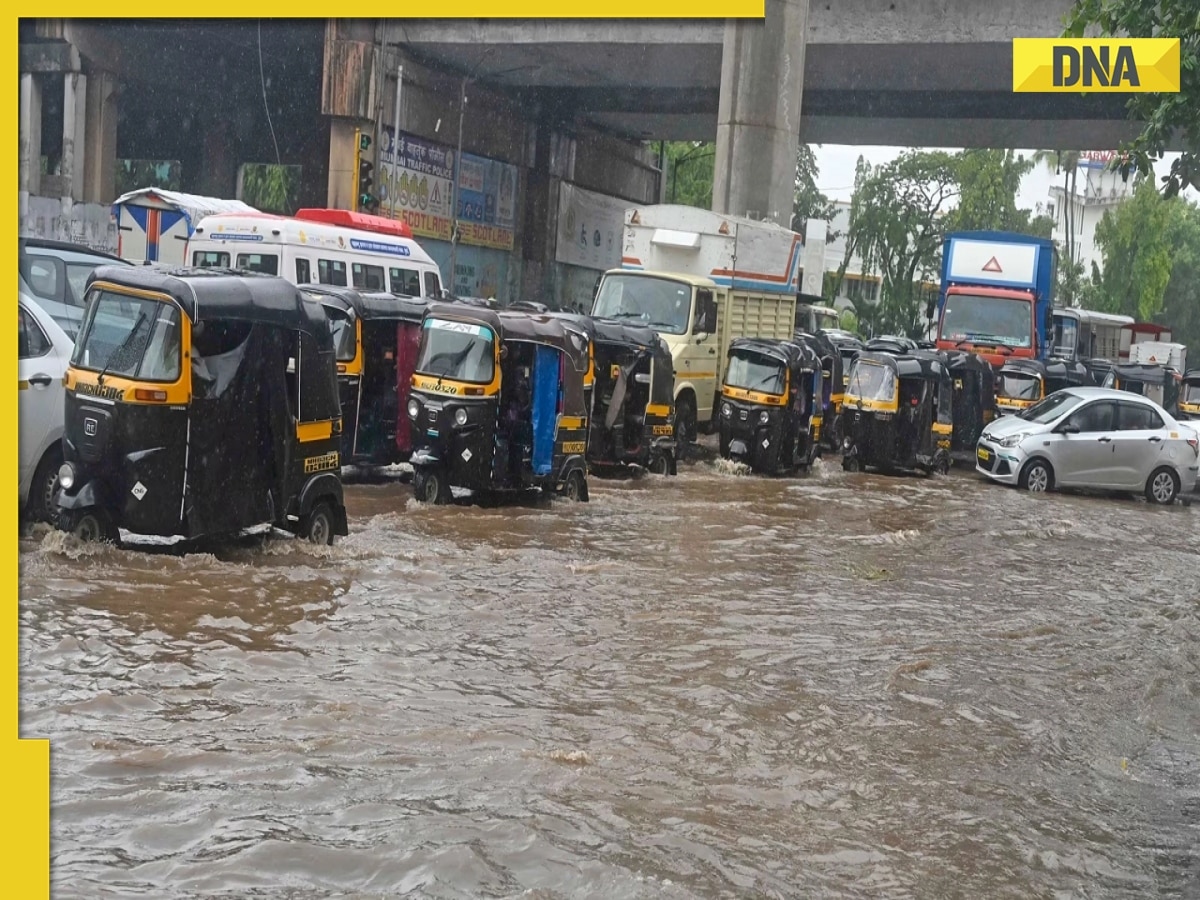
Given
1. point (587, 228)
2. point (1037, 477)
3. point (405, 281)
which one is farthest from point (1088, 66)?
point (587, 228)

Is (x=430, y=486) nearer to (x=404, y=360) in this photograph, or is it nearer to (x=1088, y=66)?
(x=404, y=360)

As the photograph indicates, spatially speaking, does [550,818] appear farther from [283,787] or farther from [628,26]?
[628,26]

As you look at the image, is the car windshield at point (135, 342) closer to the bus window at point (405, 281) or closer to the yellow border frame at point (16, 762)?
the yellow border frame at point (16, 762)

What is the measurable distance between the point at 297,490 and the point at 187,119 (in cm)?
3436

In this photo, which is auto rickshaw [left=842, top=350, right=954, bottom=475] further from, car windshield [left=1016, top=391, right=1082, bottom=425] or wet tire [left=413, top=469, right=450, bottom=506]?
wet tire [left=413, top=469, right=450, bottom=506]

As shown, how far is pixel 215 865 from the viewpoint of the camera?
4.87m

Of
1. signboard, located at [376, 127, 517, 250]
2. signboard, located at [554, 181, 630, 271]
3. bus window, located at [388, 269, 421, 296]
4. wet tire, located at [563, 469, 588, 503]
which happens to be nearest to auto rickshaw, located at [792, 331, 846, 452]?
bus window, located at [388, 269, 421, 296]

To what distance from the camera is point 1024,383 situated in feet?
84.4

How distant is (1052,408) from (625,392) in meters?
8.50

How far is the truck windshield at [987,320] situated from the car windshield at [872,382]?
6.81m

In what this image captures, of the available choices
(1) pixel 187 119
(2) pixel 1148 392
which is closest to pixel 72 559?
(2) pixel 1148 392

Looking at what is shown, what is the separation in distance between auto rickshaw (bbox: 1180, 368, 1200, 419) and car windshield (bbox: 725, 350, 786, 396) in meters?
14.4

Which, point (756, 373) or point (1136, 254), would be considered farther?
point (1136, 254)

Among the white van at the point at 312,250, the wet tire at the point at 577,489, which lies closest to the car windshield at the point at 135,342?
the wet tire at the point at 577,489
